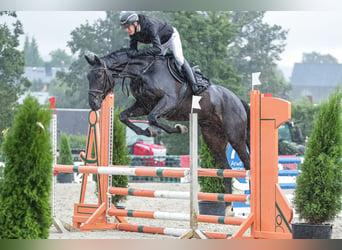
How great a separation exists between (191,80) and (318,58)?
48.2 metres

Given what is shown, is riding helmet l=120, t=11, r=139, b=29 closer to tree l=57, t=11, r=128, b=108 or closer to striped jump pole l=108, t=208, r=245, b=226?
striped jump pole l=108, t=208, r=245, b=226

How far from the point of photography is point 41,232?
361 cm

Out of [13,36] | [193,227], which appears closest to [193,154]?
[193,227]

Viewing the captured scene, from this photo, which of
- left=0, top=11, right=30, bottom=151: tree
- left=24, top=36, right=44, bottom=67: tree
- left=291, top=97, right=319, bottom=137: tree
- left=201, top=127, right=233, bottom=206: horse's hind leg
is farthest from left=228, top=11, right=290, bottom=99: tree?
left=24, top=36, right=44, bottom=67: tree

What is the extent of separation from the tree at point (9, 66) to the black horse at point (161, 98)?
27.3 ft

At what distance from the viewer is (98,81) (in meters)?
4.99

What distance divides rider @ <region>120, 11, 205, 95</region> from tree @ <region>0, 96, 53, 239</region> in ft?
5.25

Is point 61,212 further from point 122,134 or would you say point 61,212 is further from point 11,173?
point 11,173

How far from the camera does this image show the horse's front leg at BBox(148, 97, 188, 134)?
4.93 meters

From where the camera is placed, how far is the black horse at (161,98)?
5004mm

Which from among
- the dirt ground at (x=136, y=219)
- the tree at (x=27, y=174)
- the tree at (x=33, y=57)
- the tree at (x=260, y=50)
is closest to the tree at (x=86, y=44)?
the tree at (x=260, y=50)

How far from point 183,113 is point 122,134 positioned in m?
0.85

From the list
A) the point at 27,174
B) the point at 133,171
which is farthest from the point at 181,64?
the point at 27,174

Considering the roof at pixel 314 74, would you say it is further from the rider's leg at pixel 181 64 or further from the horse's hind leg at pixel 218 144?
the rider's leg at pixel 181 64
